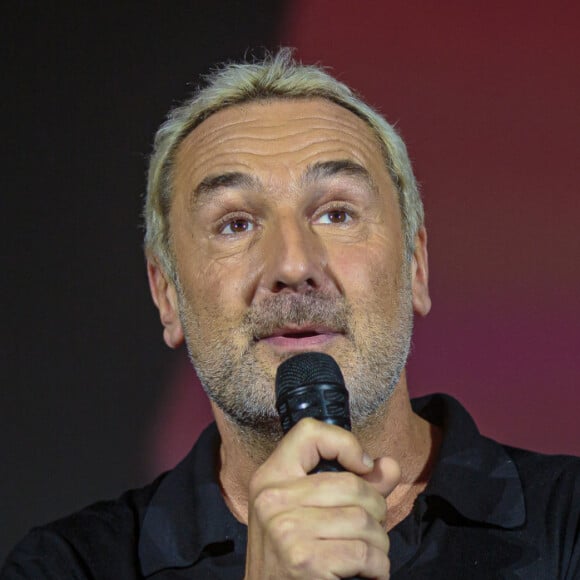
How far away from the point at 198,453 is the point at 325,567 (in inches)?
34.1

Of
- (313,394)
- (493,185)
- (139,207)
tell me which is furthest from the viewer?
(139,207)

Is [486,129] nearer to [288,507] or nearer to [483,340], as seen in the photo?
[483,340]

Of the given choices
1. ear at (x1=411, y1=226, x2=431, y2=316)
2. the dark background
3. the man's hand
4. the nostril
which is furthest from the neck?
the man's hand

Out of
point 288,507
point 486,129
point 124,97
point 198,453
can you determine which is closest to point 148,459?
point 198,453

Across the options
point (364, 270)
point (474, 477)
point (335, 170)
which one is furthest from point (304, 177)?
point (474, 477)

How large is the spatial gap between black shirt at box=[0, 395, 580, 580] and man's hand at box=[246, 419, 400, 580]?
512 millimetres

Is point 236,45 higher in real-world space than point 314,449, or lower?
higher

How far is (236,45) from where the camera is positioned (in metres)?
2.33

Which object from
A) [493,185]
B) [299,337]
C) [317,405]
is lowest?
[317,405]

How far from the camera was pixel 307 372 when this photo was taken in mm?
1187

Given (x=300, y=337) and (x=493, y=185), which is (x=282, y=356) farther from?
(x=493, y=185)

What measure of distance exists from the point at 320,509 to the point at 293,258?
0.56 m

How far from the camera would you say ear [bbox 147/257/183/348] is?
1.89 metres

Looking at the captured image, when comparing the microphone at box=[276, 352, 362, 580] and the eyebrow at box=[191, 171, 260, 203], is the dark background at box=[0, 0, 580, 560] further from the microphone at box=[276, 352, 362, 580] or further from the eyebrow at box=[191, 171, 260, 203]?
the microphone at box=[276, 352, 362, 580]
